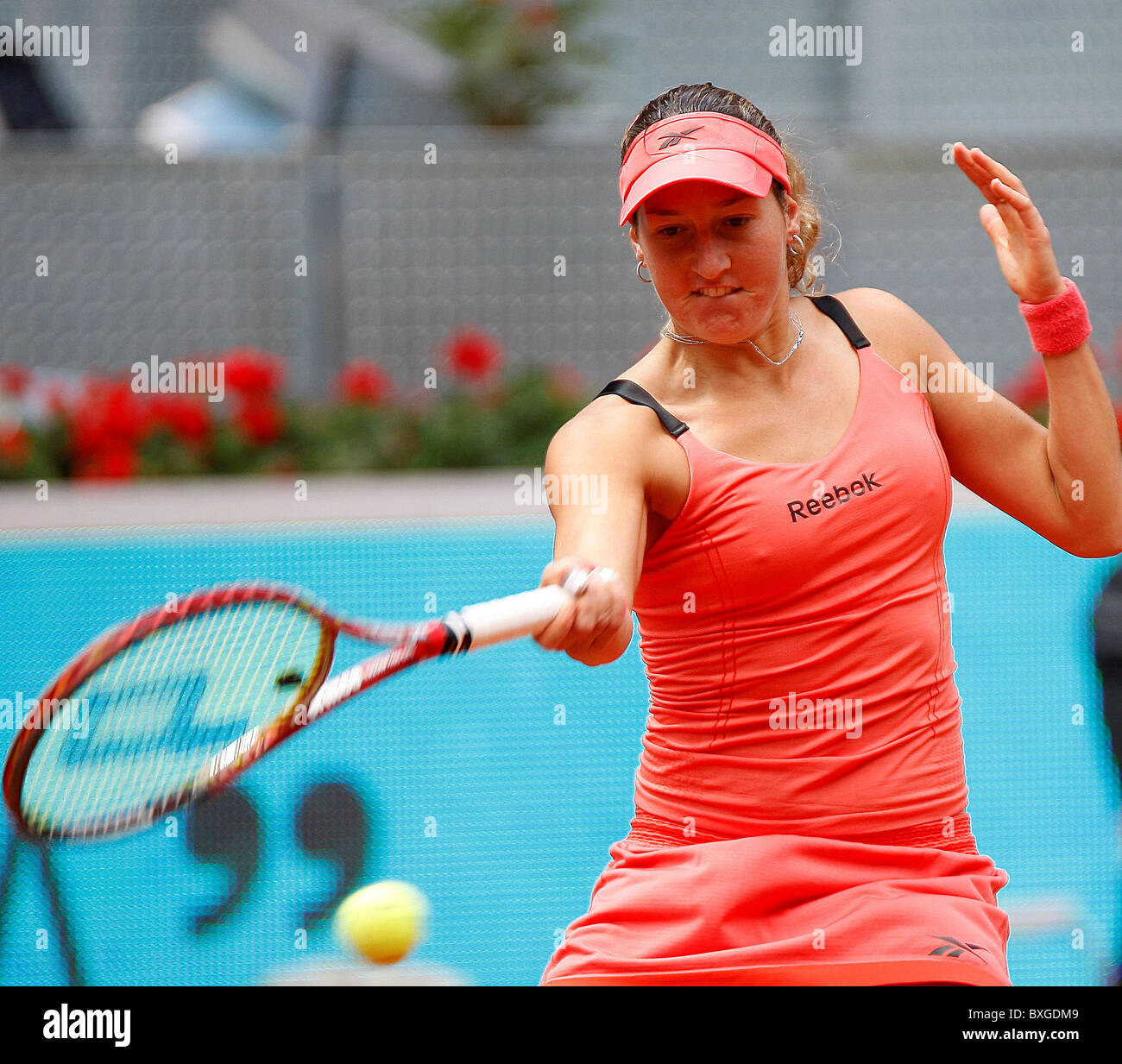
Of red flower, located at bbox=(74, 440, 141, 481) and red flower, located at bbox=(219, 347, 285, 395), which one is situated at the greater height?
red flower, located at bbox=(219, 347, 285, 395)

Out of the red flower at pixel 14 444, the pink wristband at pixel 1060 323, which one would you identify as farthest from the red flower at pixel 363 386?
the pink wristband at pixel 1060 323

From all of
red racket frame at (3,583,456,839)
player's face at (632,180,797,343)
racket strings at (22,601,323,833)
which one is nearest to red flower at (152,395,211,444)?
racket strings at (22,601,323,833)

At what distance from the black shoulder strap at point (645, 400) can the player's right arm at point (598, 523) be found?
0.02m

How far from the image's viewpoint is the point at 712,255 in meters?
1.75

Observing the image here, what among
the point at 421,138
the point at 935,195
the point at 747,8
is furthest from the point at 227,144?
the point at 935,195

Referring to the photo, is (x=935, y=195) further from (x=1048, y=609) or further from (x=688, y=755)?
(x=688, y=755)

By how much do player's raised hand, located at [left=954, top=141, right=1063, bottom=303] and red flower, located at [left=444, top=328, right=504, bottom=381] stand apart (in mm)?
3529

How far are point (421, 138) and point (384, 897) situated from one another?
3591mm

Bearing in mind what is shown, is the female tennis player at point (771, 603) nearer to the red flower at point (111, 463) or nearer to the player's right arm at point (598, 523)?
the player's right arm at point (598, 523)

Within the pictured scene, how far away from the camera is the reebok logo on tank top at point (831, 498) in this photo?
1754mm

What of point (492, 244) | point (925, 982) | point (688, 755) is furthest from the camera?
point (492, 244)

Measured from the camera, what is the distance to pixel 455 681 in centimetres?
362

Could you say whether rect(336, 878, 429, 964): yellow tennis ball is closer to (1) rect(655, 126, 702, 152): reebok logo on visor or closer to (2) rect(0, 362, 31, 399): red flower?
(1) rect(655, 126, 702, 152): reebok logo on visor

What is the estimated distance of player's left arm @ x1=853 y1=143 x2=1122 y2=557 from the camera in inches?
74.0
